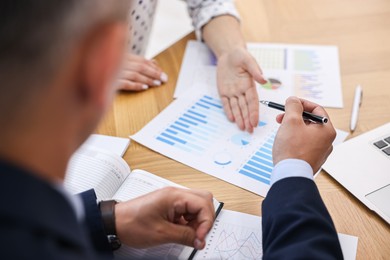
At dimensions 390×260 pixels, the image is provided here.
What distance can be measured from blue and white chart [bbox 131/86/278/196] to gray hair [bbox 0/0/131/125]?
52 centimetres

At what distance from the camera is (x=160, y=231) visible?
2.42 feet

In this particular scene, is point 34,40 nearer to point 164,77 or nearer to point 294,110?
point 294,110

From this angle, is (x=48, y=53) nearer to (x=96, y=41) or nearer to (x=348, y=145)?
(x=96, y=41)

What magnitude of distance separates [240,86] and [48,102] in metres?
0.68

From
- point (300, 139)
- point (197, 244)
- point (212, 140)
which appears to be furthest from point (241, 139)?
point (197, 244)

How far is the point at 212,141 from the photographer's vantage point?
0.95 metres

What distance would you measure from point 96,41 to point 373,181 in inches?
23.7

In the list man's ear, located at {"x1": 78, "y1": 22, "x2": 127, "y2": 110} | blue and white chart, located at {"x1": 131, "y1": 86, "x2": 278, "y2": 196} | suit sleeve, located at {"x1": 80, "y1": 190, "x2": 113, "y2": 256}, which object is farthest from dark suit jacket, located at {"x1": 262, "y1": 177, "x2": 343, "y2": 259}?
man's ear, located at {"x1": 78, "y1": 22, "x2": 127, "y2": 110}

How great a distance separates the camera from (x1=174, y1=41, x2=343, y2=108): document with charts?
1.07m

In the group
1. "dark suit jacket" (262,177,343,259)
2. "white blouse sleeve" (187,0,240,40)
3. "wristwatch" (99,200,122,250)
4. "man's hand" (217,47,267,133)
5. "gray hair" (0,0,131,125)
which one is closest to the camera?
"gray hair" (0,0,131,125)

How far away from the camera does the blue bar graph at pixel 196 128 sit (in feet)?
3.11

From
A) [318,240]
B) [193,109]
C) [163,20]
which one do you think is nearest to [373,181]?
[318,240]

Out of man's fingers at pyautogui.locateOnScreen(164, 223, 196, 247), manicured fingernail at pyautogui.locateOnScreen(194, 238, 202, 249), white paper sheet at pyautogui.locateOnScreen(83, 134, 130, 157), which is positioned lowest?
manicured fingernail at pyautogui.locateOnScreen(194, 238, 202, 249)

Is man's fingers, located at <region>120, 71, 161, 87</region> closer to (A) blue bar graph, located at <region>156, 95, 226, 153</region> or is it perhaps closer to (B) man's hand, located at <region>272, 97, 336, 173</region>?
(A) blue bar graph, located at <region>156, 95, 226, 153</region>
